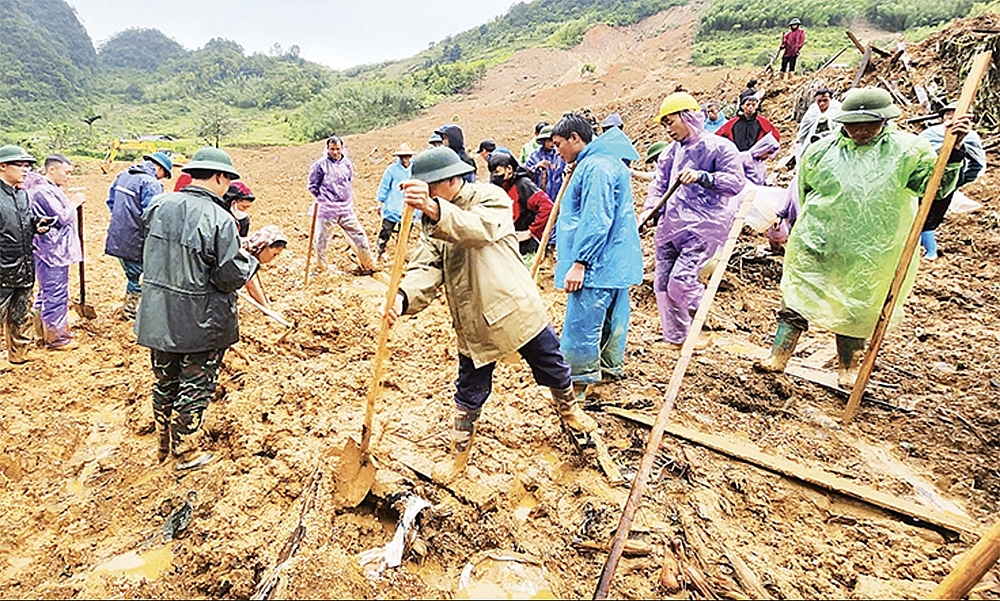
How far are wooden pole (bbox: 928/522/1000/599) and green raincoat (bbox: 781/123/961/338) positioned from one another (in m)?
1.87

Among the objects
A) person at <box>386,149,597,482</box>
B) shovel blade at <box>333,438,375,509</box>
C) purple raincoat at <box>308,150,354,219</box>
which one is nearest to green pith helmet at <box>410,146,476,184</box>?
person at <box>386,149,597,482</box>

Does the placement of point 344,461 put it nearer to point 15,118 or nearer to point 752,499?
point 752,499

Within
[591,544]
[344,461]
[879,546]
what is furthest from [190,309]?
[879,546]

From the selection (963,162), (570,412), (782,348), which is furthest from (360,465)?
(963,162)

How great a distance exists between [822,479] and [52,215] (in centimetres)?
606

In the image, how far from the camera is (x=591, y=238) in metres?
3.51

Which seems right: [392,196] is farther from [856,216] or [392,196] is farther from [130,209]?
[856,216]

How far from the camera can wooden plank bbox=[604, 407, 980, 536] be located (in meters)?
2.50

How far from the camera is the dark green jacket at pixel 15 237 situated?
4.38m

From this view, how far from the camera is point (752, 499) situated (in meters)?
2.70

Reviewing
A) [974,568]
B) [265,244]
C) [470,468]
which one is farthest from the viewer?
[265,244]

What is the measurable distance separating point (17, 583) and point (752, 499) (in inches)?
129

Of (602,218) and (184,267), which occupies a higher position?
(602,218)

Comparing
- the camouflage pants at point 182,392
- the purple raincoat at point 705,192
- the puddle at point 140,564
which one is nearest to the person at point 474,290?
the puddle at point 140,564
